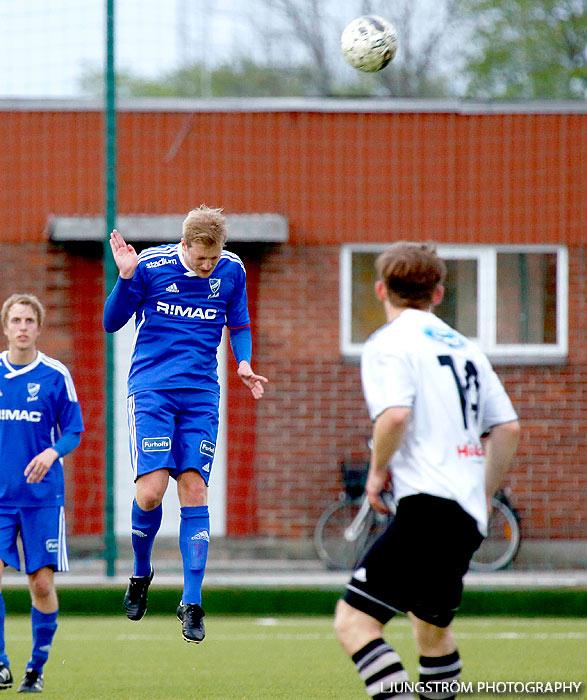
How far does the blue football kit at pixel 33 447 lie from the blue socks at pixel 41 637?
29 cm

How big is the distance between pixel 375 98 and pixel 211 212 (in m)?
7.23

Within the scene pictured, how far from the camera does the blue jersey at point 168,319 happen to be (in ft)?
18.6

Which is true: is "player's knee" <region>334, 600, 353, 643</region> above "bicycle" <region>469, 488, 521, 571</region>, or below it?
above

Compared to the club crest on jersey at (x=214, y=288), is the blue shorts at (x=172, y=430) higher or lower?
lower

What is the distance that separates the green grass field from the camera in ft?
22.5

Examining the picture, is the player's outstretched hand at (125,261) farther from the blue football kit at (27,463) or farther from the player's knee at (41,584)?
the player's knee at (41,584)

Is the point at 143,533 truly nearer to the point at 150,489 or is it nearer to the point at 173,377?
the point at 150,489

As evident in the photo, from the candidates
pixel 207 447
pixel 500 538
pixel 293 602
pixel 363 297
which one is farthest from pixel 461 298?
pixel 207 447

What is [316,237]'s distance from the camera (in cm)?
1246

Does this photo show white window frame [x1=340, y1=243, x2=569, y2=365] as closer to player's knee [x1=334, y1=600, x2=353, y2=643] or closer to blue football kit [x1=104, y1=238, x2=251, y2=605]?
blue football kit [x1=104, y1=238, x2=251, y2=605]

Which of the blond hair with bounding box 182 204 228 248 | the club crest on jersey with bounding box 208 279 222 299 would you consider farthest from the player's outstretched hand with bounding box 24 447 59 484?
the blond hair with bounding box 182 204 228 248

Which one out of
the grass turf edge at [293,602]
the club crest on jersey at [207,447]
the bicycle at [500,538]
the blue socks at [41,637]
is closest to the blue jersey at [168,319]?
the club crest on jersey at [207,447]

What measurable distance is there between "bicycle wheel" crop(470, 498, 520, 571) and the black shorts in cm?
763

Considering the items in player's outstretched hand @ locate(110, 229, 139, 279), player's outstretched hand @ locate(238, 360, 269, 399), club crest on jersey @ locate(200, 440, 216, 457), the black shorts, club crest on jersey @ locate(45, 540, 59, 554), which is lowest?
club crest on jersey @ locate(45, 540, 59, 554)
